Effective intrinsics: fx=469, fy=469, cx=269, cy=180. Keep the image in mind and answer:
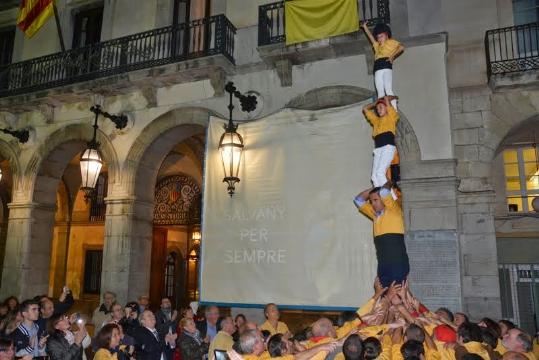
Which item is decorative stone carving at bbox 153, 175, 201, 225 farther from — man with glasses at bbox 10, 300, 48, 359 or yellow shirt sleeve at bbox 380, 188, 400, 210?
yellow shirt sleeve at bbox 380, 188, 400, 210

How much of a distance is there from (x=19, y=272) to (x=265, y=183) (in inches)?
285

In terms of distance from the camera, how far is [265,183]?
9227mm

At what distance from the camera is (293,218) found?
29.0 ft

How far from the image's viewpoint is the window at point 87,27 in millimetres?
13070

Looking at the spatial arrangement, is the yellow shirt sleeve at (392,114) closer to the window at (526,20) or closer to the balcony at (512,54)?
the balcony at (512,54)

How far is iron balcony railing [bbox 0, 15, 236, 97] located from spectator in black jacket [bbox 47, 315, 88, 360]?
21.1 feet

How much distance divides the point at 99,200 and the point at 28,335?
1161cm

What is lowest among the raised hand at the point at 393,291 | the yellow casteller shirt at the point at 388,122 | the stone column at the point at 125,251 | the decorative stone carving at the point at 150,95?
the raised hand at the point at 393,291

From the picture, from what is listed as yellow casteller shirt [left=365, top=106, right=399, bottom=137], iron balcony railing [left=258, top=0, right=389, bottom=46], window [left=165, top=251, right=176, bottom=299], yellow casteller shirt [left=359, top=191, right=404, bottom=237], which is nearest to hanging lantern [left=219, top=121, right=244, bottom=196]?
iron balcony railing [left=258, top=0, right=389, bottom=46]

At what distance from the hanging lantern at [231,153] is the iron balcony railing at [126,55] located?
1.94 metres

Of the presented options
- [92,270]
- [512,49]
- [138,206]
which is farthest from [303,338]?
[92,270]

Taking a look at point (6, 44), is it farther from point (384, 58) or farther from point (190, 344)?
point (384, 58)

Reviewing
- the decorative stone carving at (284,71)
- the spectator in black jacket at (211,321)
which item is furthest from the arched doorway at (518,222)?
the spectator in black jacket at (211,321)

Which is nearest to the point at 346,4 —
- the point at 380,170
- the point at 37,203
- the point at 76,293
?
the point at 380,170
